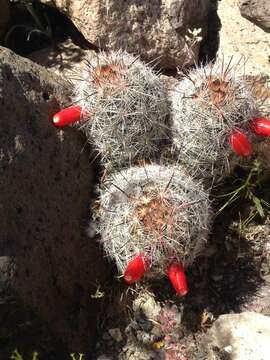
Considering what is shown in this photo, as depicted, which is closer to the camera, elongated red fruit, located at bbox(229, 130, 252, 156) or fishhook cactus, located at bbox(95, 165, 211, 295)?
fishhook cactus, located at bbox(95, 165, 211, 295)

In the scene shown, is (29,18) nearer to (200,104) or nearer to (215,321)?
(200,104)

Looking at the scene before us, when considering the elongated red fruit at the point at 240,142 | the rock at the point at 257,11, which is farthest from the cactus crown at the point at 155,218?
the rock at the point at 257,11

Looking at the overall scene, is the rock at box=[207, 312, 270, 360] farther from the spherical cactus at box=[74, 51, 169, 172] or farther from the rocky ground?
the spherical cactus at box=[74, 51, 169, 172]

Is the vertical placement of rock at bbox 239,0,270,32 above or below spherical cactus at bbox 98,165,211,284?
above

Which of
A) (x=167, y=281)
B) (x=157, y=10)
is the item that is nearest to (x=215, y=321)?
(x=167, y=281)

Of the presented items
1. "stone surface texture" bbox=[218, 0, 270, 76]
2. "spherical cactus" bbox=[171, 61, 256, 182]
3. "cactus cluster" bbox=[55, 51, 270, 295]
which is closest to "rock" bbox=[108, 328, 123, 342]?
"cactus cluster" bbox=[55, 51, 270, 295]

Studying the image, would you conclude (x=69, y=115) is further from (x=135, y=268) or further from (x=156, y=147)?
(x=135, y=268)

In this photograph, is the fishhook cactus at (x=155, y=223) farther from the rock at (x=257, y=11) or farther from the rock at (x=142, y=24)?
the rock at (x=257, y=11)
